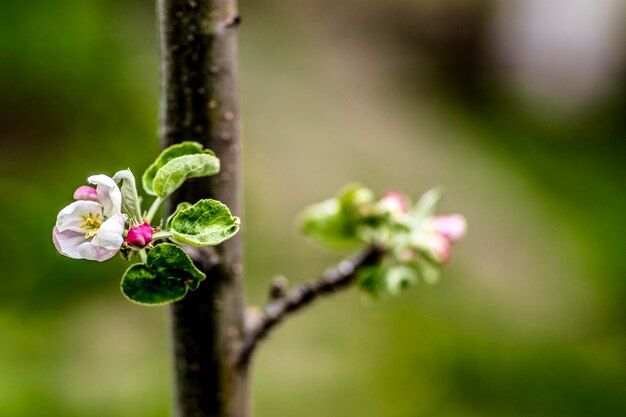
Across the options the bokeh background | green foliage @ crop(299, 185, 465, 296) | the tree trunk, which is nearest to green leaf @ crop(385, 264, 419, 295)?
green foliage @ crop(299, 185, 465, 296)

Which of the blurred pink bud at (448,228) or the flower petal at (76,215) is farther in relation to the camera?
the blurred pink bud at (448,228)

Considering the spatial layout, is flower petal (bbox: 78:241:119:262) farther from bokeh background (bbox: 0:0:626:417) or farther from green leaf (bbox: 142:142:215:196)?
bokeh background (bbox: 0:0:626:417)

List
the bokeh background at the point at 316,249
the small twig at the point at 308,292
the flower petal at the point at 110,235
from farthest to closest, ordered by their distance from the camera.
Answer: the bokeh background at the point at 316,249 → the small twig at the point at 308,292 → the flower petal at the point at 110,235

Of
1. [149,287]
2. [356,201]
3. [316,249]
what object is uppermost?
[316,249]

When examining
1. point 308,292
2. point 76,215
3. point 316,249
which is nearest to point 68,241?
point 76,215

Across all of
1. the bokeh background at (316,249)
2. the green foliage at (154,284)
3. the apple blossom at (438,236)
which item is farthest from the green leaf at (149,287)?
the bokeh background at (316,249)

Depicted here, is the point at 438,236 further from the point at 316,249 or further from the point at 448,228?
the point at 316,249

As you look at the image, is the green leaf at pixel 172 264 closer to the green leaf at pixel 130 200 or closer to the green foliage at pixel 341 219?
the green leaf at pixel 130 200
